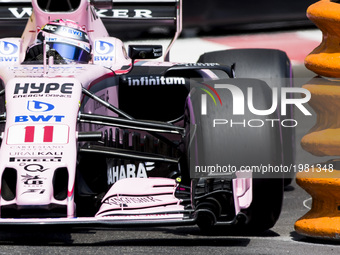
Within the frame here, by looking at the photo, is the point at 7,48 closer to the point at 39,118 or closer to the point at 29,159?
the point at 39,118

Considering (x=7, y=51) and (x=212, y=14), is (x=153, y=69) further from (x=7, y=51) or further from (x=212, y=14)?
(x=212, y=14)

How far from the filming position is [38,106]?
521 centimetres

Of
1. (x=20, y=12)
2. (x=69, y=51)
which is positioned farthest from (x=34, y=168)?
(x=20, y=12)

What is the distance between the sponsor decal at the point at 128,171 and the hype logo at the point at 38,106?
782 millimetres

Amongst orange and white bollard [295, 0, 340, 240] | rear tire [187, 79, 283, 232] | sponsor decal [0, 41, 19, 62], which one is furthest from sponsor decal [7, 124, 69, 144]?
sponsor decal [0, 41, 19, 62]

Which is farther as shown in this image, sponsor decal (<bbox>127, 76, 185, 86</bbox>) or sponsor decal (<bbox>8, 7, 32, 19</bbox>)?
sponsor decal (<bbox>8, 7, 32, 19</bbox>)

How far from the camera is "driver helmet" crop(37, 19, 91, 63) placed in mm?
6739

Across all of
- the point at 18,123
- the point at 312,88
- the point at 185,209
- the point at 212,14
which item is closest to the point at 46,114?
the point at 18,123

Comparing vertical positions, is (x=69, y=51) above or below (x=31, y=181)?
above

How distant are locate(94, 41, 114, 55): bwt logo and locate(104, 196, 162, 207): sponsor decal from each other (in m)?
2.24

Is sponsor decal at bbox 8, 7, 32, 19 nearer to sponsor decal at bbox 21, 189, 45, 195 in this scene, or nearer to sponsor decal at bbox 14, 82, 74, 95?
sponsor decal at bbox 14, 82, 74, 95

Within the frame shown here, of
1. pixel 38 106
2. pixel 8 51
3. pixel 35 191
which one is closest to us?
pixel 35 191

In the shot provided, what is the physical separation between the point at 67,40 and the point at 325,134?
98.5 inches

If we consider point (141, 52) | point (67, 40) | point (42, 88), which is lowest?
point (42, 88)
